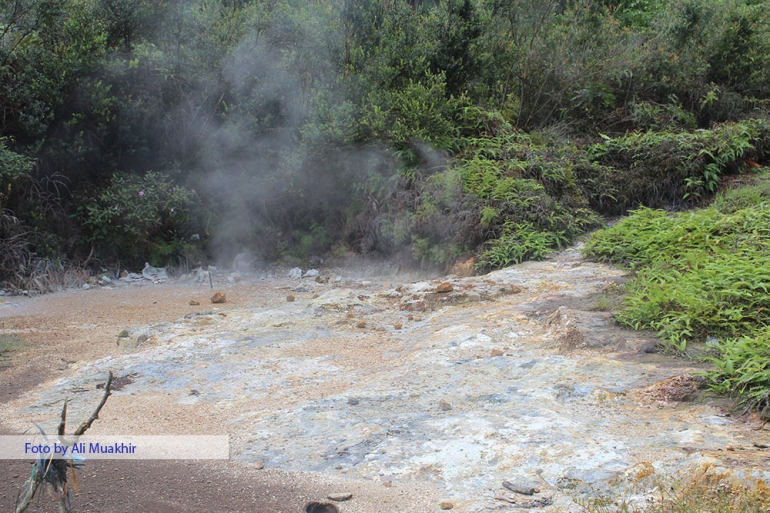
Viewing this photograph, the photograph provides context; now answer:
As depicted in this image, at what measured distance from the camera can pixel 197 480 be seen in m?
3.90

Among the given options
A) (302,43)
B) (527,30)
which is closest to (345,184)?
(302,43)

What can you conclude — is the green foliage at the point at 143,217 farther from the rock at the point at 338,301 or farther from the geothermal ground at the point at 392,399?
the rock at the point at 338,301

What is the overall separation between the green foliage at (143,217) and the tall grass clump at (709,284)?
21.3 feet

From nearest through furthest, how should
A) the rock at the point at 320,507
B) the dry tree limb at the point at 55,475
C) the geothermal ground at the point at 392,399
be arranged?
the dry tree limb at the point at 55,475 < the rock at the point at 320,507 < the geothermal ground at the point at 392,399

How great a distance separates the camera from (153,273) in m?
11.2

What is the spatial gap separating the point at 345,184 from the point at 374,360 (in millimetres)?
5917

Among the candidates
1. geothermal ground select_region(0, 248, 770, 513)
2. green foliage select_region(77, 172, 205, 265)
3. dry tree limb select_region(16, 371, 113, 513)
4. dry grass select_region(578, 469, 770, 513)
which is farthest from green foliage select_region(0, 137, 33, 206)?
dry grass select_region(578, 469, 770, 513)

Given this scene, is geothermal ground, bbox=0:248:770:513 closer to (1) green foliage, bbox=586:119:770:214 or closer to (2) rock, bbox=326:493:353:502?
(2) rock, bbox=326:493:353:502

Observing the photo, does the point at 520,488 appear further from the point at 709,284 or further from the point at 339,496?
the point at 709,284

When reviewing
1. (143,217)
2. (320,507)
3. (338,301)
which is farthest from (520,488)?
(143,217)

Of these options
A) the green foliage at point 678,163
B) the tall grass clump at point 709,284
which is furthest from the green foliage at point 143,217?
Result: the green foliage at point 678,163

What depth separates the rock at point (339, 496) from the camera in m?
3.62

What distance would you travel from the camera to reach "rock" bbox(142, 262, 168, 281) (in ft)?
36.2

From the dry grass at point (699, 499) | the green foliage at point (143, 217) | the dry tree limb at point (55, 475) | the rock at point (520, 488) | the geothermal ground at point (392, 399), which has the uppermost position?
the dry tree limb at point (55, 475)
